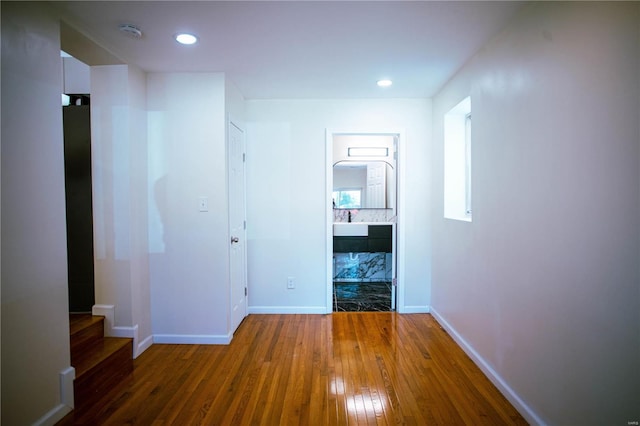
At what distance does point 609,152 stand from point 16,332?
280cm

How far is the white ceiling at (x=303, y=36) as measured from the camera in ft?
5.77

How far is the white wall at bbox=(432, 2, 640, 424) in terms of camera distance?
1.20m

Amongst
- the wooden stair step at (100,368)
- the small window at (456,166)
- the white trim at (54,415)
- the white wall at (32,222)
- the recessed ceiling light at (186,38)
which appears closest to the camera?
the white wall at (32,222)

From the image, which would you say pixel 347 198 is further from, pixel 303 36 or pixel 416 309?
pixel 303 36

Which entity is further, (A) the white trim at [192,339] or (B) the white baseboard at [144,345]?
(A) the white trim at [192,339]

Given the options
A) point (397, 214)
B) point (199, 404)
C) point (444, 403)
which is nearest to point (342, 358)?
point (444, 403)

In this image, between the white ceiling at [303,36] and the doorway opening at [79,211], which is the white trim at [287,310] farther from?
the white ceiling at [303,36]

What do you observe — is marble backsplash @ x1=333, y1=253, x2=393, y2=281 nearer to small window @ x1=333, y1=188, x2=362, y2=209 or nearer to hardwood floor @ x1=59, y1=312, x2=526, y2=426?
small window @ x1=333, y1=188, x2=362, y2=209

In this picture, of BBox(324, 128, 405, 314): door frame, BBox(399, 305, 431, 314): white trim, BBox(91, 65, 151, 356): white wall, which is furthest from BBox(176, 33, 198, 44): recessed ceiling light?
BBox(399, 305, 431, 314): white trim

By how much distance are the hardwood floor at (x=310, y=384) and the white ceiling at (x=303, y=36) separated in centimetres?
233

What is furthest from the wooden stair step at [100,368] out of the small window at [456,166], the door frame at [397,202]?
the small window at [456,166]

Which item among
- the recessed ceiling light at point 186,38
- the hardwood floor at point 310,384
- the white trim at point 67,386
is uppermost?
the recessed ceiling light at point 186,38

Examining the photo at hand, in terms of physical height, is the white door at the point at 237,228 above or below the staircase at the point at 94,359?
above

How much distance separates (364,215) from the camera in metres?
4.70
